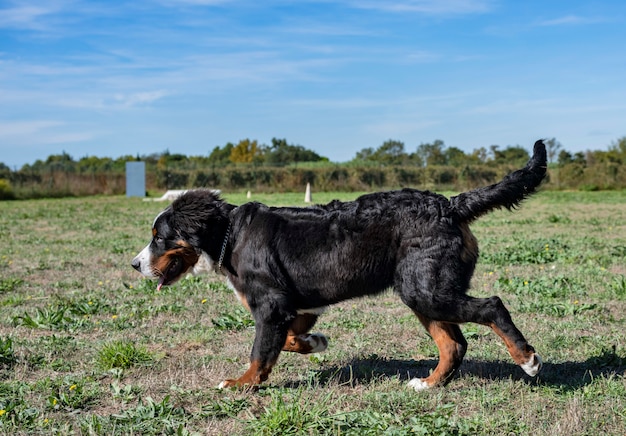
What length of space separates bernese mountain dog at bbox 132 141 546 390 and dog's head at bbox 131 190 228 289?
0.03 feet

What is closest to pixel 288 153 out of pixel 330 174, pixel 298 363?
pixel 330 174

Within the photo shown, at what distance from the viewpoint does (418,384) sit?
4918mm

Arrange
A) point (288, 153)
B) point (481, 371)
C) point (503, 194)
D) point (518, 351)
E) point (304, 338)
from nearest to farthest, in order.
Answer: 1. point (518, 351)
2. point (503, 194)
3. point (481, 371)
4. point (304, 338)
5. point (288, 153)

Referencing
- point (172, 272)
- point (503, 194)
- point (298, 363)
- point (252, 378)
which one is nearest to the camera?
point (252, 378)

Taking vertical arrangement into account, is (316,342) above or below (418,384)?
above

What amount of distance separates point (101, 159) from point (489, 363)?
56091mm

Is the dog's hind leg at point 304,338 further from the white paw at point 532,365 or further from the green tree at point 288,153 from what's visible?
the green tree at point 288,153

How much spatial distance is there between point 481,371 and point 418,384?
72 cm

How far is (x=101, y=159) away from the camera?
5778 centimetres

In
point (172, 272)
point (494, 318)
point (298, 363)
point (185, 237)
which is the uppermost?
point (185, 237)

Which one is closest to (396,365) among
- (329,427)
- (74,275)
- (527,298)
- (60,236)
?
(329,427)

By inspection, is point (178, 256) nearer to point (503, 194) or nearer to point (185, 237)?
point (185, 237)

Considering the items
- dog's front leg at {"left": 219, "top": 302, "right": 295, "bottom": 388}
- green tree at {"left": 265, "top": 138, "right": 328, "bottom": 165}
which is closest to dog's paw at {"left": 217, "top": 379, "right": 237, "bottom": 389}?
dog's front leg at {"left": 219, "top": 302, "right": 295, "bottom": 388}

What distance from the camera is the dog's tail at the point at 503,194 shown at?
16.3 ft
